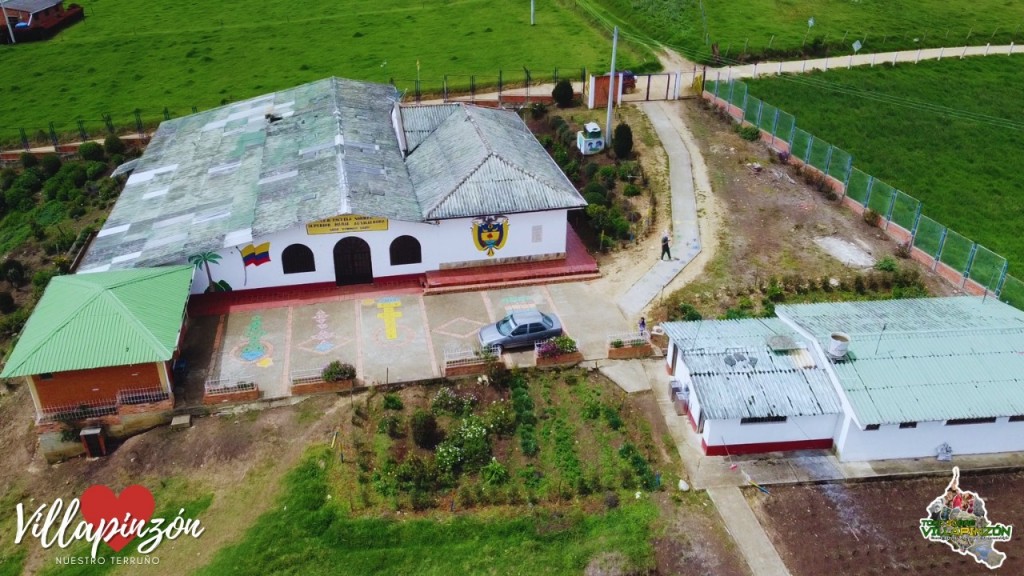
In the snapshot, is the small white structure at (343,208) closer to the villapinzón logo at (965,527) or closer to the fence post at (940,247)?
the fence post at (940,247)

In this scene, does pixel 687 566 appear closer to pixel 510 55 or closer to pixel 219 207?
pixel 219 207

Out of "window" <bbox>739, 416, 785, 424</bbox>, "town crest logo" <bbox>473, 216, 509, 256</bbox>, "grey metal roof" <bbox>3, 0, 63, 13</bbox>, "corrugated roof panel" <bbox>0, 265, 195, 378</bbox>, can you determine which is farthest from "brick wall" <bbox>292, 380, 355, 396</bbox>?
"grey metal roof" <bbox>3, 0, 63, 13</bbox>

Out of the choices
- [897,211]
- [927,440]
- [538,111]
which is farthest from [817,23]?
[927,440]

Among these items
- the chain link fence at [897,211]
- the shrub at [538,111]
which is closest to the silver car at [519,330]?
the chain link fence at [897,211]

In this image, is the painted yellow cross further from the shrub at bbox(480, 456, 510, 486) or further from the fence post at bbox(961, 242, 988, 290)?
the fence post at bbox(961, 242, 988, 290)

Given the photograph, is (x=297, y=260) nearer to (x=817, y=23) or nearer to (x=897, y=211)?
(x=897, y=211)
